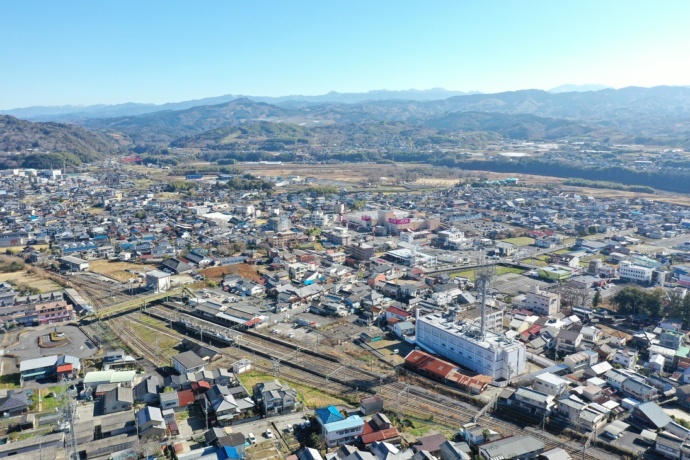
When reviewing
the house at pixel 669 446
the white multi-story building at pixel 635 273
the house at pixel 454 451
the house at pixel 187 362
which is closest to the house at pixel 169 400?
the house at pixel 187 362

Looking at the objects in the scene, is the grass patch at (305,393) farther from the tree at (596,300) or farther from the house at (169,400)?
the tree at (596,300)

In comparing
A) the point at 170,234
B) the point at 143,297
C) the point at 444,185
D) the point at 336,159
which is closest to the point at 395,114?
the point at 336,159

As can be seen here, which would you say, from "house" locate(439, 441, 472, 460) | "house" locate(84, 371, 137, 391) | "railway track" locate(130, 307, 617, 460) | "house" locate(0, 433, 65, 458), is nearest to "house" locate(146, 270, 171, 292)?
"railway track" locate(130, 307, 617, 460)

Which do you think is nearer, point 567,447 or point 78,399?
point 567,447

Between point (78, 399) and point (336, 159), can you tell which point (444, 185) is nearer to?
point (336, 159)

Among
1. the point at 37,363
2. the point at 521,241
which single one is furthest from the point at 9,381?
the point at 521,241

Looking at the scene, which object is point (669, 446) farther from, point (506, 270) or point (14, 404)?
point (14, 404)
